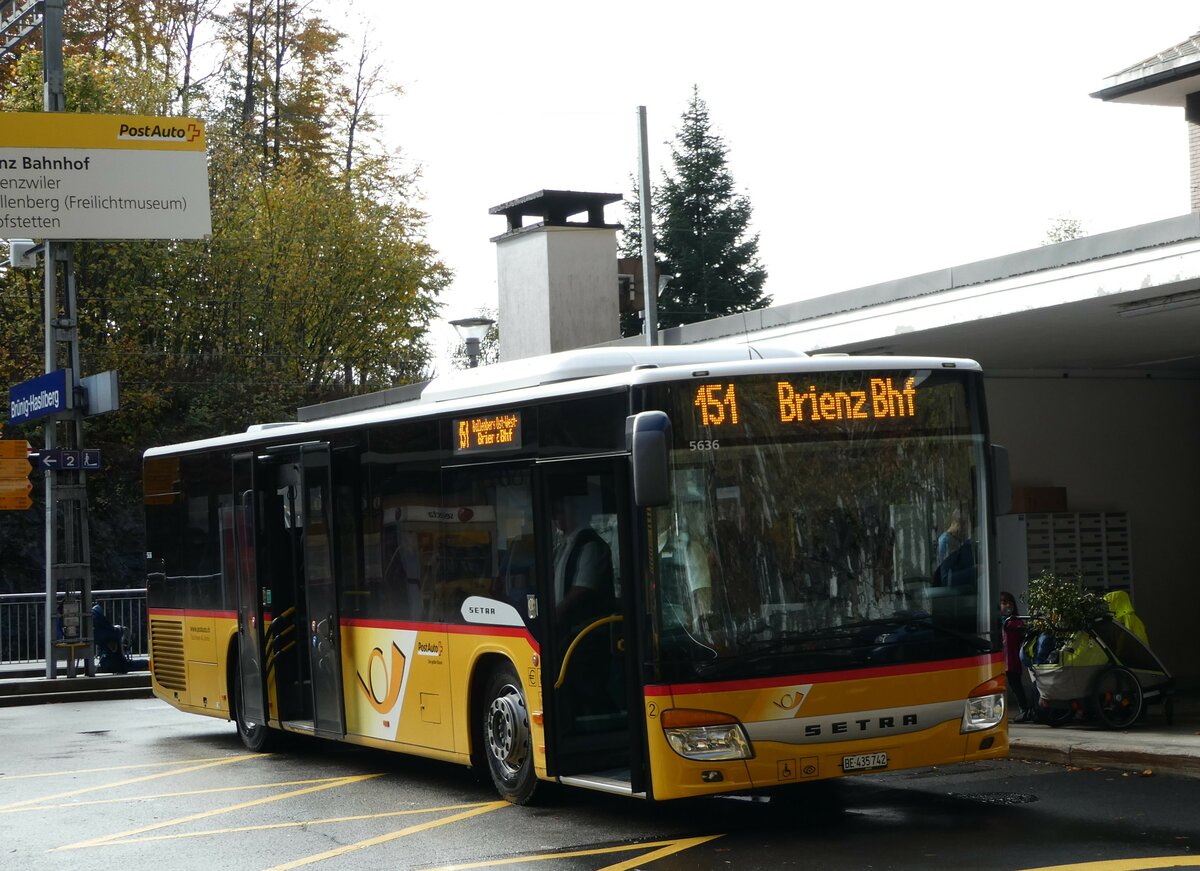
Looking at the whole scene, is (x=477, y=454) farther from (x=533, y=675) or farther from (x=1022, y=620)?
(x=1022, y=620)

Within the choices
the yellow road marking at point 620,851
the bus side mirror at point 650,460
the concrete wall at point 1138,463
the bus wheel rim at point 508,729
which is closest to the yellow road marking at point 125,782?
the bus wheel rim at point 508,729

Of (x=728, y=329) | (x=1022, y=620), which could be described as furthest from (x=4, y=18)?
(x=1022, y=620)

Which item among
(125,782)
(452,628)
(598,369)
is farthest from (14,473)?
(598,369)

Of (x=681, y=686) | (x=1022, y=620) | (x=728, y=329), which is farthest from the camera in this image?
(x=728, y=329)

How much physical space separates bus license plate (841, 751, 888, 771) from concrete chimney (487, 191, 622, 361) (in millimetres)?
15899

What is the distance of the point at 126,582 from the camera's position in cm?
4047

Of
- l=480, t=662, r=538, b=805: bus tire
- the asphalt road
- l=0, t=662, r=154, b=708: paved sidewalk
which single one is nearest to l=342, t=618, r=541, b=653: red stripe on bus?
l=480, t=662, r=538, b=805: bus tire

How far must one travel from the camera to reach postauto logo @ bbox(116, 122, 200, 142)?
2309 centimetres

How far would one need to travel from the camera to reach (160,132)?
2347 centimetres

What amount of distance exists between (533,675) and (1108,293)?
5.39m

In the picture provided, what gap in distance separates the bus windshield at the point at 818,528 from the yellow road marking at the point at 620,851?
99 centimetres

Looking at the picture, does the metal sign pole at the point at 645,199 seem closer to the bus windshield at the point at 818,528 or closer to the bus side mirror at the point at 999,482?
the bus side mirror at the point at 999,482

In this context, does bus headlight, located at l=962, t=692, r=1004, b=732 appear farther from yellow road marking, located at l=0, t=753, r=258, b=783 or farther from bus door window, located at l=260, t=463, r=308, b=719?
yellow road marking, located at l=0, t=753, r=258, b=783

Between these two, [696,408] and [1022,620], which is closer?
[696,408]
